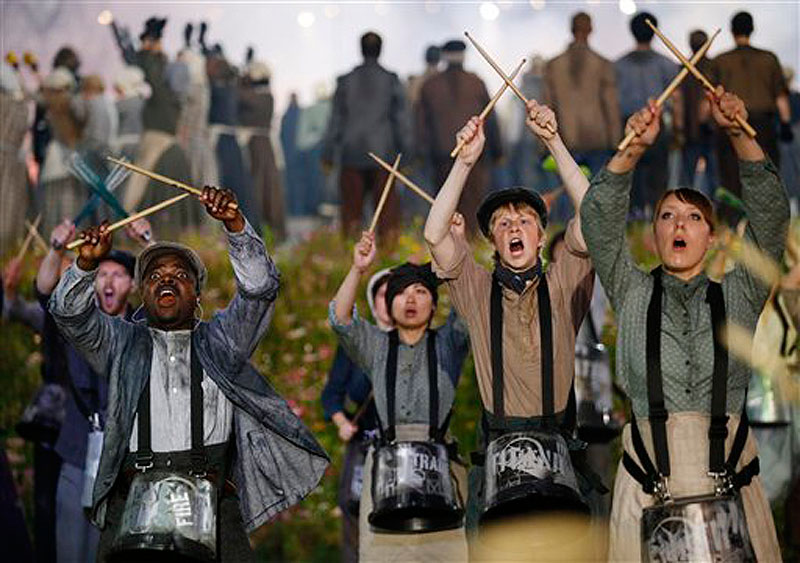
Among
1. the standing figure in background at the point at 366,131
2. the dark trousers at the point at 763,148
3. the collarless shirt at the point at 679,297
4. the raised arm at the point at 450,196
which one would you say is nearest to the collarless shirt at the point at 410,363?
the raised arm at the point at 450,196

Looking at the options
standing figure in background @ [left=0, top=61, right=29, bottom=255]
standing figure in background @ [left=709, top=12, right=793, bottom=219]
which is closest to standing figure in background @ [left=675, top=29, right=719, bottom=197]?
standing figure in background @ [left=709, top=12, right=793, bottom=219]

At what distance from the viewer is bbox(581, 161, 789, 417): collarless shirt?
202 inches

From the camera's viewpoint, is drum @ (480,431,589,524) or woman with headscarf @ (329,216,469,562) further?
woman with headscarf @ (329,216,469,562)

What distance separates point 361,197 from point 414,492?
4763 mm

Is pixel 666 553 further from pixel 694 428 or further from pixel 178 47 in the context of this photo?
pixel 178 47

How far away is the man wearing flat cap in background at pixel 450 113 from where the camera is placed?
1028 centimetres

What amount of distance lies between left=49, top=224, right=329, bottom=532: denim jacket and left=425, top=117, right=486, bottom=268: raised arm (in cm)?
58

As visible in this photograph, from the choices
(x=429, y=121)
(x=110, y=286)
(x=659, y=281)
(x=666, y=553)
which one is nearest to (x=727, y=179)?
(x=429, y=121)

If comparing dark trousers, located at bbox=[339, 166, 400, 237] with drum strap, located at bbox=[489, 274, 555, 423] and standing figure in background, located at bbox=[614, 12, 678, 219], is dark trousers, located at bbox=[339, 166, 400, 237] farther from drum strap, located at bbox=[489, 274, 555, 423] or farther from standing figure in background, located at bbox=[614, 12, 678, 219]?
drum strap, located at bbox=[489, 274, 555, 423]

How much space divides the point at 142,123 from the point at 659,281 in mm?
5991

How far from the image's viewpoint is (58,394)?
7.85m

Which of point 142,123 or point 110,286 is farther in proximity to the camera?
point 142,123

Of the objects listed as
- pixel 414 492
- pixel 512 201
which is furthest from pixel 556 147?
pixel 414 492

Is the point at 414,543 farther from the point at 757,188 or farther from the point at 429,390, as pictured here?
the point at 757,188
